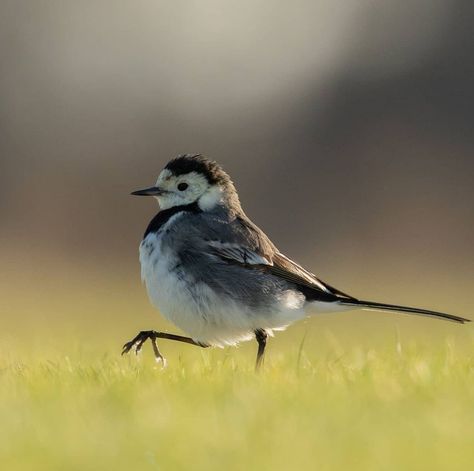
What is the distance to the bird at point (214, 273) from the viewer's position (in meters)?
8.80

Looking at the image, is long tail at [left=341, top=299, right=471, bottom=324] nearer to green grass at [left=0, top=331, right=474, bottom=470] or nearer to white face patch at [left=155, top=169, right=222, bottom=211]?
green grass at [left=0, top=331, right=474, bottom=470]

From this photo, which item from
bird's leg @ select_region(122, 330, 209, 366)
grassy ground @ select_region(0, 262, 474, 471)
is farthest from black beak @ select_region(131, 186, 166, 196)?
grassy ground @ select_region(0, 262, 474, 471)

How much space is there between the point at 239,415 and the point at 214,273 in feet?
8.96

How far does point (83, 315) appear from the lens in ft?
59.5

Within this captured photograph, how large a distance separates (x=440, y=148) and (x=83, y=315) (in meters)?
16.0

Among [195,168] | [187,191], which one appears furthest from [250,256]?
[195,168]

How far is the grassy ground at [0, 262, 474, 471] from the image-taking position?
18.1 ft

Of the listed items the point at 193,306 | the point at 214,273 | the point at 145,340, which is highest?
the point at 214,273

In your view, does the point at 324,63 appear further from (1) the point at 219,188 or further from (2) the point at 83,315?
(1) the point at 219,188

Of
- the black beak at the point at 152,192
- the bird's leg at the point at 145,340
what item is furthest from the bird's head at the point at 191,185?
the bird's leg at the point at 145,340

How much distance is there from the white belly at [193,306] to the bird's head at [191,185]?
2.08 feet

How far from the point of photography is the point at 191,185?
9.68m

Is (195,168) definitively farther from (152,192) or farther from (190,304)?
(190,304)

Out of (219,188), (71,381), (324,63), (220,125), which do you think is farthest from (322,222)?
(71,381)
